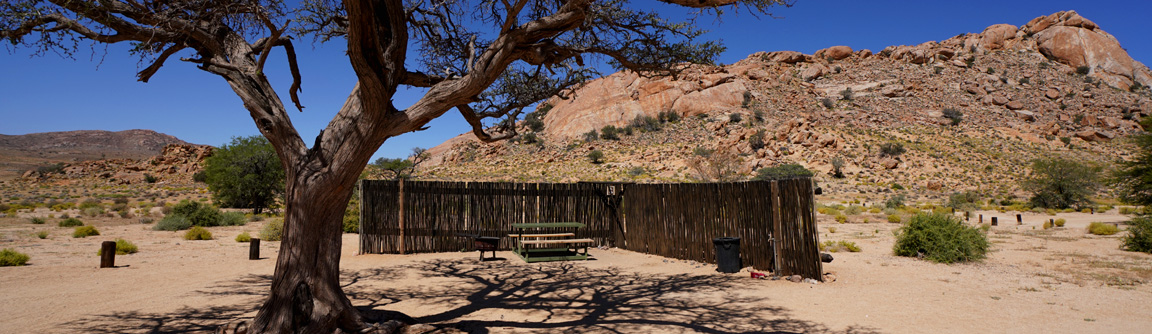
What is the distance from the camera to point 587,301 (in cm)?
729

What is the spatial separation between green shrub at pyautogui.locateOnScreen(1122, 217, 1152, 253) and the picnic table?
37.0 ft

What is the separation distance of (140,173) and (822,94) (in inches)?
2821

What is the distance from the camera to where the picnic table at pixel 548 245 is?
448 inches

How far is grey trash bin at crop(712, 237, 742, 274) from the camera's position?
9.51 m

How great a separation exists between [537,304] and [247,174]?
2400 cm

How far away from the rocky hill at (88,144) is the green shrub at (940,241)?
10947 centimetres

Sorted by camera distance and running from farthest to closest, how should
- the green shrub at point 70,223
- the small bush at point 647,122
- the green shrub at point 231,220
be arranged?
the small bush at point 647,122
the green shrub at point 231,220
the green shrub at point 70,223

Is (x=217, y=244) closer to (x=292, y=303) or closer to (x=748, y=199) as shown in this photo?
(x=292, y=303)

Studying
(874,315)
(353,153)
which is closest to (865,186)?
(874,315)

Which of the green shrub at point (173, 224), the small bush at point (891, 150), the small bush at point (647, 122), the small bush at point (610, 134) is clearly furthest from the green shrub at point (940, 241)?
the small bush at point (647, 122)

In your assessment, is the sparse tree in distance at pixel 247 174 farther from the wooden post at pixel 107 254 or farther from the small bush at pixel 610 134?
the small bush at pixel 610 134

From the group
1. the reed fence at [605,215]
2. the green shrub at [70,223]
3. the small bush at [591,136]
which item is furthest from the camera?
the small bush at [591,136]

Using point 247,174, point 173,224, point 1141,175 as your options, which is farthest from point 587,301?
point 247,174

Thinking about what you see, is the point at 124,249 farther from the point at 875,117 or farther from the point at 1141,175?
the point at 875,117
